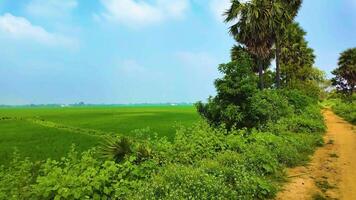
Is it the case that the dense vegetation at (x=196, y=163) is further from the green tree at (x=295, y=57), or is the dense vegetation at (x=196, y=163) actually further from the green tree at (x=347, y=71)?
the green tree at (x=347, y=71)

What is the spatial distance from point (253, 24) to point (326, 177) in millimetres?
21770

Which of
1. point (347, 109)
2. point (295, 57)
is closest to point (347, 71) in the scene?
point (295, 57)

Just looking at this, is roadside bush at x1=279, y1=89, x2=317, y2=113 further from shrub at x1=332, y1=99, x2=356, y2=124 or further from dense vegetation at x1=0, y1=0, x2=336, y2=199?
dense vegetation at x1=0, y1=0, x2=336, y2=199

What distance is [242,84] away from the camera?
17688 millimetres

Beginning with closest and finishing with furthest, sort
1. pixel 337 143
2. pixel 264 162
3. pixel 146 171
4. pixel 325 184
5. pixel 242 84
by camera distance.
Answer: pixel 146 171 → pixel 325 184 → pixel 264 162 → pixel 337 143 → pixel 242 84

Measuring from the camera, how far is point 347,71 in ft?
198

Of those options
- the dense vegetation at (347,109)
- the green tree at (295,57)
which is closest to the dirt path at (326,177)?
the dense vegetation at (347,109)

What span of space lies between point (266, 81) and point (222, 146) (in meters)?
32.0

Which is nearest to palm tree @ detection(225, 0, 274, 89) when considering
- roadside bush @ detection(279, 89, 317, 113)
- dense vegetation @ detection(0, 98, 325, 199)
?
roadside bush @ detection(279, 89, 317, 113)

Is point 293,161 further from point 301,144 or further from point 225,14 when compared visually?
point 225,14

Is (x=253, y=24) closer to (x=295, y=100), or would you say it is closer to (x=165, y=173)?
(x=295, y=100)

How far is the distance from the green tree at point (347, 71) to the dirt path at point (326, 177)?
161 ft

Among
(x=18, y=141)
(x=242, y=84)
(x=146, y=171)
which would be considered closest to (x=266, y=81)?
(x=242, y=84)

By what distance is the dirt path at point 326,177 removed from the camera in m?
8.85
